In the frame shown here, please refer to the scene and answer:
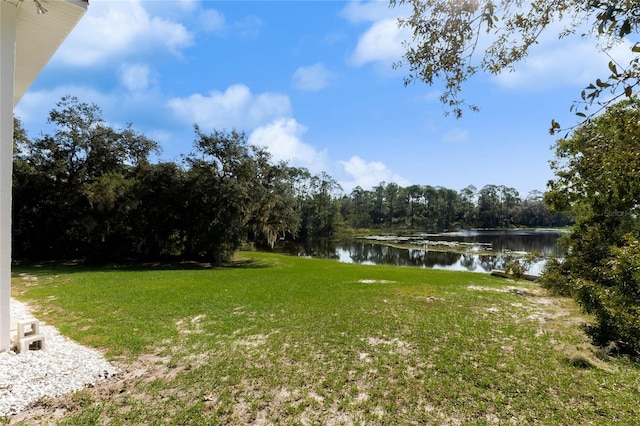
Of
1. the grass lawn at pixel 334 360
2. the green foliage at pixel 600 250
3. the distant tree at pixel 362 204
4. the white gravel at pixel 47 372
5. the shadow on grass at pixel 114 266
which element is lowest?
the grass lawn at pixel 334 360

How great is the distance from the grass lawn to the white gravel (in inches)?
9.0

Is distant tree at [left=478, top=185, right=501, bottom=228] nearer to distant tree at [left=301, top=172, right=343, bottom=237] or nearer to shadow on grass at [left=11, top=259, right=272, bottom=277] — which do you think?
distant tree at [left=301, top=172, right=343, bottom=237]

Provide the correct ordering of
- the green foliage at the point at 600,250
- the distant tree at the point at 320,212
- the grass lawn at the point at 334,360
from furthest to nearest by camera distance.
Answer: the distant tree at the point at 320,212 < the green foliage at the point at 600,250 < the grass lawn at the point at 334,360

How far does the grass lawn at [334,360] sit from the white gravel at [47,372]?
228 mm

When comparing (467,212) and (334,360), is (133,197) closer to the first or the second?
(334,360)

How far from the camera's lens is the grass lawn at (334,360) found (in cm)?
394

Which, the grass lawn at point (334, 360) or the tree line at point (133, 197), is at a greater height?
the tree line at point (133, 197)

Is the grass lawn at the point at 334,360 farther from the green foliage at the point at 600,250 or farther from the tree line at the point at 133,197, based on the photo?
the tree line at the point at 133,197

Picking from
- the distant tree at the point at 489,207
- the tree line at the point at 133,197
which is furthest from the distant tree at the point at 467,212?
the tree line at the point at 133,197

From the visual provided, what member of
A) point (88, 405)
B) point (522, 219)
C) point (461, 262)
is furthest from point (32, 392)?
point (522, 219)

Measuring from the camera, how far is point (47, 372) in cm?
469

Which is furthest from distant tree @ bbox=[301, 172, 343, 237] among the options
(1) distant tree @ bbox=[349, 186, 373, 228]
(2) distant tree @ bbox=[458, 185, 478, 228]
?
(2) distant tree @ bbox=[458, 185, 478, 228]

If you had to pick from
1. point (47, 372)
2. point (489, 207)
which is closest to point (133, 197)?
point (47, 372)

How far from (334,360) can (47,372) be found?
4.17 metres
